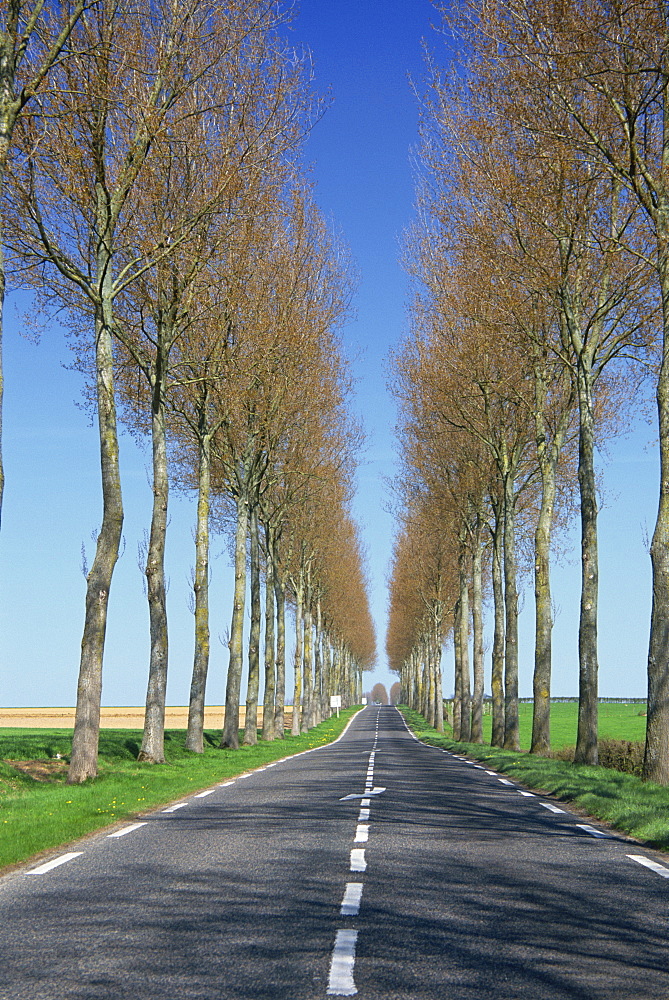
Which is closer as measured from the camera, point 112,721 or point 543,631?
point 543,631

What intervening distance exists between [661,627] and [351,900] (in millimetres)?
11103

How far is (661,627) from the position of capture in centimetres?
1688

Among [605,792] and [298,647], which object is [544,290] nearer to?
[605,792]

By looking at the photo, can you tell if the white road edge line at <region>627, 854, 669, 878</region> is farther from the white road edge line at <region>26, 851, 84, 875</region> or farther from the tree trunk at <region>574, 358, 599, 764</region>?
the tree trunk at <region>574, 358, 599, 764</region>

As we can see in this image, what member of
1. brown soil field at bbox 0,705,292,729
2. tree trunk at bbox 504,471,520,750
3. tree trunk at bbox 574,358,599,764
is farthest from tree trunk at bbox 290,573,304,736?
tree trunk at bbox 574,358,599,764

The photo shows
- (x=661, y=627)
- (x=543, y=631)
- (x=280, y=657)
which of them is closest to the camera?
(x=661, y=627)

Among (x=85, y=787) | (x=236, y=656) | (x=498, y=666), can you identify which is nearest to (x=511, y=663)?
(x=498, y=666)

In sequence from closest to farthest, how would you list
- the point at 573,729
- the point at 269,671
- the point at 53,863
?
the point at 53,863, the point at 269,671, the point at 573,729

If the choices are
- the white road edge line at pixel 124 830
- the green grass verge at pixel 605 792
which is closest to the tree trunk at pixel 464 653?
the green grass verge at pixel 605 792

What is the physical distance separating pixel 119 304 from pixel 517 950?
21504 millimetres

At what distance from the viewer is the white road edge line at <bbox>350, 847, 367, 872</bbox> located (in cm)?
844

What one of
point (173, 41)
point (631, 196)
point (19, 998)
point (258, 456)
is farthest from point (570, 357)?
point (19, 998)

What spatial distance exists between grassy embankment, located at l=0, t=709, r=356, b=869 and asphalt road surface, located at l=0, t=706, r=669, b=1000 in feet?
2.09

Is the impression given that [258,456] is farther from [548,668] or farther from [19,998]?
[19,998]
